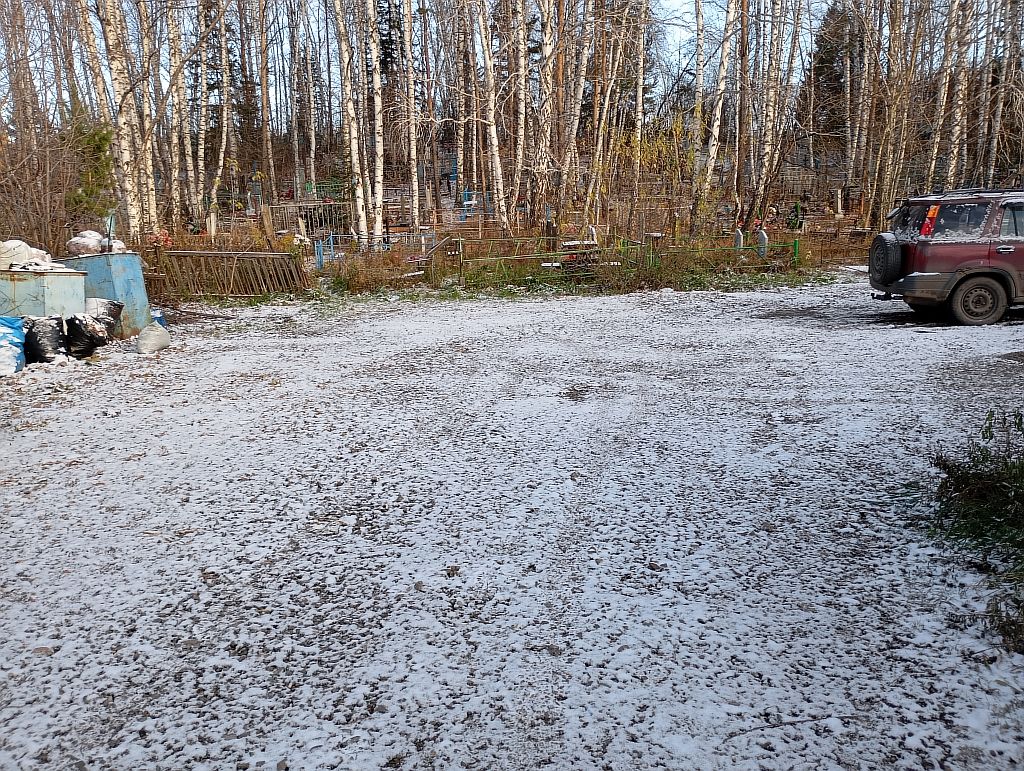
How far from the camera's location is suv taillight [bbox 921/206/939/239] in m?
9.15

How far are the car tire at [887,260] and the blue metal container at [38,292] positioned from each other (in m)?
10.4

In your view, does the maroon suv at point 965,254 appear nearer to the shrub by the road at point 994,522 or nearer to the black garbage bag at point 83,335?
the shrub by the road at point 994,522

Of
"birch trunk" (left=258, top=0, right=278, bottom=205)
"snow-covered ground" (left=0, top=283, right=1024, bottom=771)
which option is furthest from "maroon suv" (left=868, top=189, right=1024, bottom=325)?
"birch trunk" (left=258, top=0, right=278, bottom=205)

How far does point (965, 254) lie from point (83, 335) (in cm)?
1106

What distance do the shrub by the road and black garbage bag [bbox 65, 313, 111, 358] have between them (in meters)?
8.72

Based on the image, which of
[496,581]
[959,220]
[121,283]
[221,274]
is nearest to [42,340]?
[121,283]

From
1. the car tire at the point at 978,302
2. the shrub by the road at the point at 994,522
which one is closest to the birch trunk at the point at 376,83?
the car tire at the point at 978,302

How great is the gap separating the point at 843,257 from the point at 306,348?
1464 cm

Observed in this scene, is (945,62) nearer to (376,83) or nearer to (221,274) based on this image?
(376,83)

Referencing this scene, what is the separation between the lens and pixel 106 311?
9.06 meters

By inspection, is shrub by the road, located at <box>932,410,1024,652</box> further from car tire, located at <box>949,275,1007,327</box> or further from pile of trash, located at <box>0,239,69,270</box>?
pile of trash, located at <box>0,239,69,270</box>

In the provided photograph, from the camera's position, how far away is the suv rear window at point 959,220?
9.12 m

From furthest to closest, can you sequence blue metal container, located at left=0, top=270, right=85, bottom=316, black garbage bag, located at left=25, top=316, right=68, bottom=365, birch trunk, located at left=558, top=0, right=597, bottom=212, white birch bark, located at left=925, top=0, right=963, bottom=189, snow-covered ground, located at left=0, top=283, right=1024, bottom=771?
white birch bark, located at left=925, top=0, right=963, bottom=189 → birch trunk, located at left=558, top=0, right=597, bottom=212 → blue metal container, located at left=0, top=270, right=85, bottom=316 → black garbage bag, located at left=25, top=316, right=68, bottom=365 → snow-covered ground, located at left=0, top=283, right=1024, bottom=771

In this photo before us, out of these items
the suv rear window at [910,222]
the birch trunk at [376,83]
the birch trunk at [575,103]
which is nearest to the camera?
the suv rear window at [910,222]
